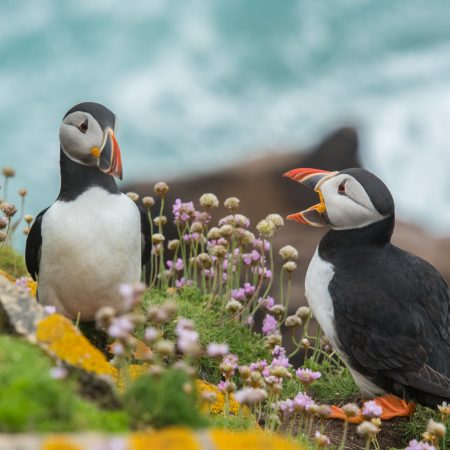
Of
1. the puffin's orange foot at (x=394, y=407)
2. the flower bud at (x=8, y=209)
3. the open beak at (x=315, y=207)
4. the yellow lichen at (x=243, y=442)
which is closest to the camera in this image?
the yellow lichen at (x=243, y=442)

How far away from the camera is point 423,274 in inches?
195

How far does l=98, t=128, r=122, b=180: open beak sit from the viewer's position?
14.4 ft

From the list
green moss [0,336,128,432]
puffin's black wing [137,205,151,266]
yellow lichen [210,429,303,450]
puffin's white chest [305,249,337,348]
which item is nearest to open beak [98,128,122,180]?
puffin's black wing [137,205,151,266]

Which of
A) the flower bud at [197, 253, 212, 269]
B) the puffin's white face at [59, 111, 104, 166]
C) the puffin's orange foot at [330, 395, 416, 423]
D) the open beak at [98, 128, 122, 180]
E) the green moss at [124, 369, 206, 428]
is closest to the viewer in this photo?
the green moss at [124, 369, 206, 428]

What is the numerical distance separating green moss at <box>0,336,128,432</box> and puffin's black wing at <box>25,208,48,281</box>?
240cm

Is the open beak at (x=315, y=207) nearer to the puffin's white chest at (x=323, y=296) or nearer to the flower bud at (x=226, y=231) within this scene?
the puffin's white chest at (x=323, y=296)

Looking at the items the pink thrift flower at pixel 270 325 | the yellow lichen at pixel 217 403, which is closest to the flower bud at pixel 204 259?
the pink thrift flower at pixel 270 325

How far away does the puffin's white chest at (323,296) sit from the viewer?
4.77m

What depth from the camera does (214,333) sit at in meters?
5.79

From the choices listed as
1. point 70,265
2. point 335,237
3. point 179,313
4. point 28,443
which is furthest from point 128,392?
point 179,313

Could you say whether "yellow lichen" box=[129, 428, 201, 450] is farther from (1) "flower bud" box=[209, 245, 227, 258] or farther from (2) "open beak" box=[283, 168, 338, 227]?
(1) "flower bud" box=[209, 245, 227, 258]

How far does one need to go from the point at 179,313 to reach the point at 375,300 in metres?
1.79

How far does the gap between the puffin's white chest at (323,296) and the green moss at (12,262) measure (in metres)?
3.19

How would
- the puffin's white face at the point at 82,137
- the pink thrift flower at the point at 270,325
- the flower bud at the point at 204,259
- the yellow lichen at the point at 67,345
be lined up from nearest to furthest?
the yellow lichen at the point at 67,345 → the puffin's white face at the point at 82,137 → the flower bud at the point at 204,259 → the pink thrift flower at the point at 270,325
